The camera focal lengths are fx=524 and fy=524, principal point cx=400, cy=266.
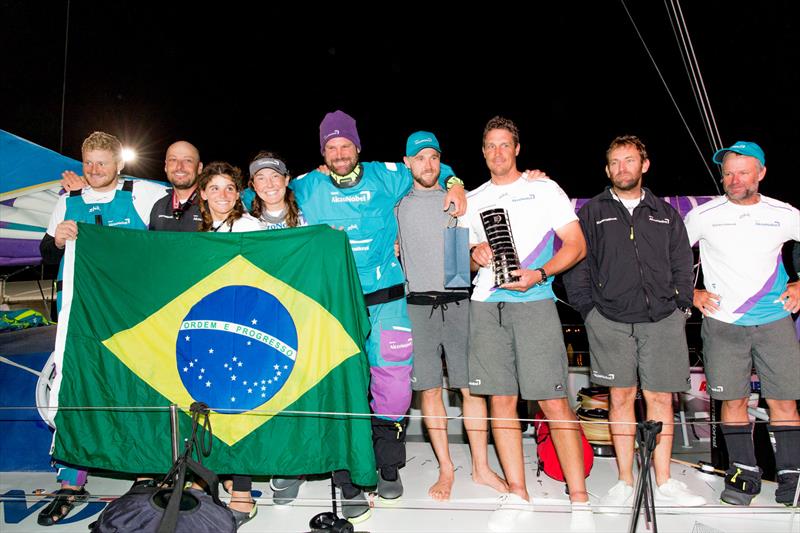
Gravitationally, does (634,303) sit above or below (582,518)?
above

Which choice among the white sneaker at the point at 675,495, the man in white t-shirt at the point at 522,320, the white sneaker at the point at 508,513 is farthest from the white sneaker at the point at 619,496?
the white sneaker at the point at 508,513

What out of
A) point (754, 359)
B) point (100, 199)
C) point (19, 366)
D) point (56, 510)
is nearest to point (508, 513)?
point (754, 359)

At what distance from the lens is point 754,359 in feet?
10.6

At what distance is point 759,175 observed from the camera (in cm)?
332

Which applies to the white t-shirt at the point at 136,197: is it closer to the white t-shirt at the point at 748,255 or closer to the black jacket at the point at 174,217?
the black jacket at the point at 174,217

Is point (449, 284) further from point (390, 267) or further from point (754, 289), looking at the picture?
point (754, 289)

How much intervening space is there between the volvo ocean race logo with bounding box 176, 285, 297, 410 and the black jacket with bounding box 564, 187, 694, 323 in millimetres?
1758

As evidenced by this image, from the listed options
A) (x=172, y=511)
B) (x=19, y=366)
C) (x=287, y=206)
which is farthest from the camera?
(x=19, y=366)

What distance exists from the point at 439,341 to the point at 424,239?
64 centimetres

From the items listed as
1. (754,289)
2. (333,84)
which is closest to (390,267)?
(754,289)

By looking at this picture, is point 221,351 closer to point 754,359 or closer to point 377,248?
point 377,248

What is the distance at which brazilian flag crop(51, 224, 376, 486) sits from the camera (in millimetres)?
2760

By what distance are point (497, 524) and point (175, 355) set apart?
1.93 meters

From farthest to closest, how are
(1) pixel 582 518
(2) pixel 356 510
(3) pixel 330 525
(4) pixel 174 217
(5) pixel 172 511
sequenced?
1. (4) pixel 174 217
2. (2) pixel 356 510
3. (1) pixel 582 518
4. (3) pixel 330 525
5. (5) pixel 172 511
